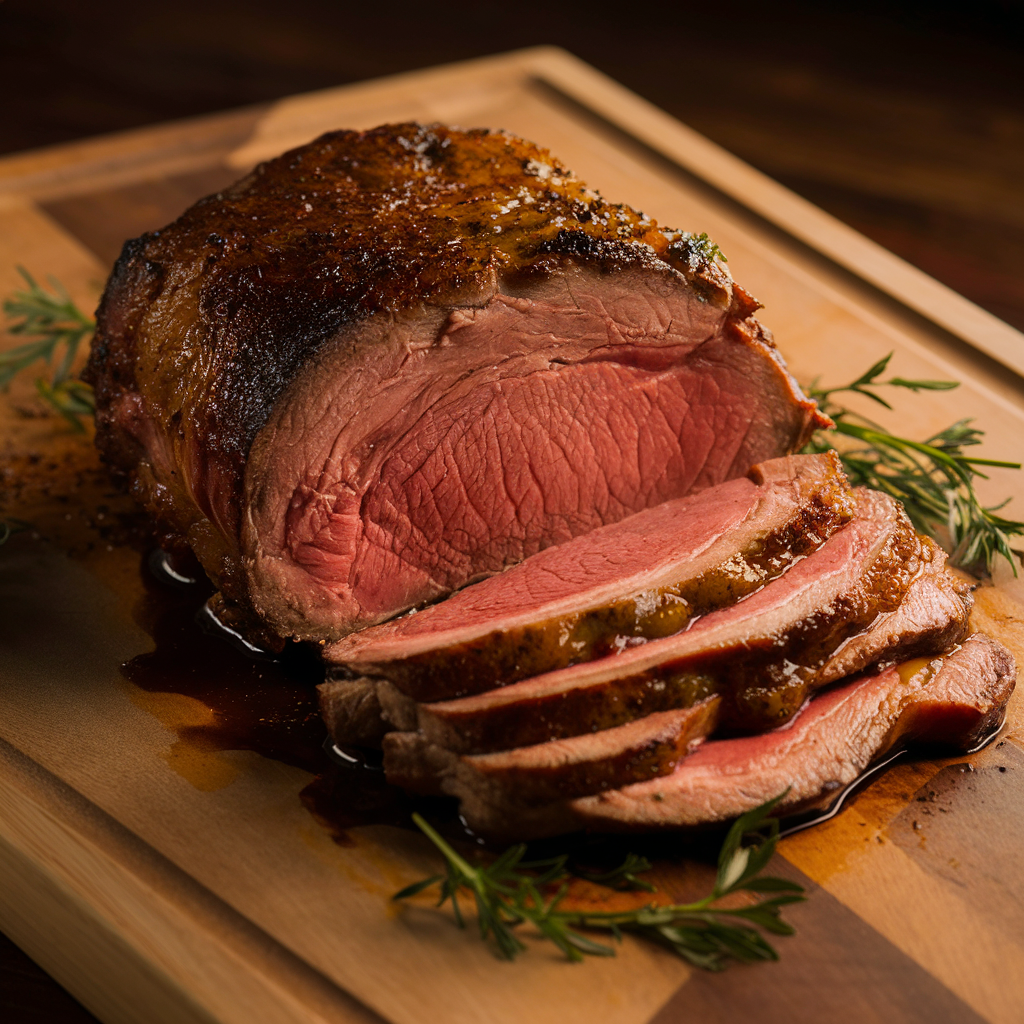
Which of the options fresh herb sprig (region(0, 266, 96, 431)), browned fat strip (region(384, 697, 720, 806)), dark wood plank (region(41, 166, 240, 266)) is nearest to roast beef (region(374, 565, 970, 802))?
browned fat strip (region(384, 697, 720, 806))

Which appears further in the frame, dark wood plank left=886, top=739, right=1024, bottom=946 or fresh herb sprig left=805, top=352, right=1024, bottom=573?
fresh herb sprig left=805, top=352, right=1024, bottom=573

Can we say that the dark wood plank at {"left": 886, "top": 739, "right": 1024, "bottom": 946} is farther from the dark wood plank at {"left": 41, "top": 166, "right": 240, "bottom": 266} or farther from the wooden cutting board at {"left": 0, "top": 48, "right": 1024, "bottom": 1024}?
the dark wood plank at {"left": 41, "top": 166, "right": 240, "bottom": 266}

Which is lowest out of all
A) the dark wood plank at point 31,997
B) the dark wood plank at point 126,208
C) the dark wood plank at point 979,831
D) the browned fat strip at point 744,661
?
the dark wood plank at point 31,997

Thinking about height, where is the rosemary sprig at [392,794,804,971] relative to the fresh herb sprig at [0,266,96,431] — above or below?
below

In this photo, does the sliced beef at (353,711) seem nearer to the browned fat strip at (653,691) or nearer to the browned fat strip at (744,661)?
the browned fat strip at (653,691)

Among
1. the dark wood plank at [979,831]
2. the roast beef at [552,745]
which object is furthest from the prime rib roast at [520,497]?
the dark wood plank at [979,831]

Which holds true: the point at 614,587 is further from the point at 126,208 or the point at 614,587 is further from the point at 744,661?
the point at 126,208

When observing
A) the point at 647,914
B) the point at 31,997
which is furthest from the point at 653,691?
the point at 31,997
